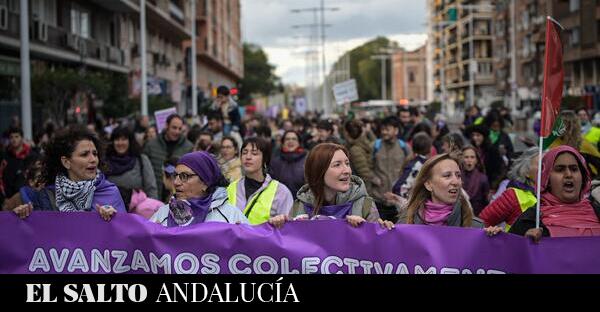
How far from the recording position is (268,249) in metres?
5.02

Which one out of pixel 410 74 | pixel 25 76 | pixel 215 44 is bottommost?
pixel 25 76

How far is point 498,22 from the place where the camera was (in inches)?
3516

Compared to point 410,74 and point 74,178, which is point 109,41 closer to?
point 74,178

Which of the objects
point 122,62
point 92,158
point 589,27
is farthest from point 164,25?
point 92,158

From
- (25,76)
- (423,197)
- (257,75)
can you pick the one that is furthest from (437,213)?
(257,75)

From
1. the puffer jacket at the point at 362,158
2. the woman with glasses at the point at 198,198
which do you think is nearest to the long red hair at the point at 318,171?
the woman with glasses at the point at 198,198

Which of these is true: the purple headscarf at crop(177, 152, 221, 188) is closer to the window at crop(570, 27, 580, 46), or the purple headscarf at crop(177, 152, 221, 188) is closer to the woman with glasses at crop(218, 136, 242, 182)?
the woman with glasses at crop(218, 136, 242, 182)

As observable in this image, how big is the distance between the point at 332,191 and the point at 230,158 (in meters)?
4.40

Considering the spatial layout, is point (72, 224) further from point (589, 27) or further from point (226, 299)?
point (589, 27)

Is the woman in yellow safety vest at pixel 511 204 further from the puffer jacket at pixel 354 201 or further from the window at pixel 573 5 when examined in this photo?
the window at pixel 573 5

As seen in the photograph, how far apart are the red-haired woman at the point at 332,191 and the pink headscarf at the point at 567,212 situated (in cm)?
103

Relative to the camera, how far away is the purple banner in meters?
4.78

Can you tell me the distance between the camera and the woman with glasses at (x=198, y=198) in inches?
215

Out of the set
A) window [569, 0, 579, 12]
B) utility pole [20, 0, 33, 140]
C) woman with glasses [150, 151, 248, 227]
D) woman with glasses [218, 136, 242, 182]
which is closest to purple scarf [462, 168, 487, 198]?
woman with glasses [218, 136, 242, 182]
